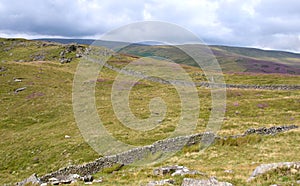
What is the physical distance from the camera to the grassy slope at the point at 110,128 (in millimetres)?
22797

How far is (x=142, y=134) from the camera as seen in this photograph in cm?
3425

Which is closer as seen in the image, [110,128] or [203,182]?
[203,182]

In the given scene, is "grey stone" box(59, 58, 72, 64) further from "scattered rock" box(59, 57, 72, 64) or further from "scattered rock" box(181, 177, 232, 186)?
"scattered rock" box(181, 177, 232, 186)

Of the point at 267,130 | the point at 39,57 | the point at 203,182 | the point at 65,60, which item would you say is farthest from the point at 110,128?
the point at 39,57

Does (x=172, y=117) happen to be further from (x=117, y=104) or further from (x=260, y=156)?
(x=260, y=156)

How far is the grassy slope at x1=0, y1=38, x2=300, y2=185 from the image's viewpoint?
22.8m

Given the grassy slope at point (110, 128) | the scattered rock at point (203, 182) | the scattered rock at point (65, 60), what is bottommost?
the grassy slope at point (110, 128)

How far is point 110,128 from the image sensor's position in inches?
1496

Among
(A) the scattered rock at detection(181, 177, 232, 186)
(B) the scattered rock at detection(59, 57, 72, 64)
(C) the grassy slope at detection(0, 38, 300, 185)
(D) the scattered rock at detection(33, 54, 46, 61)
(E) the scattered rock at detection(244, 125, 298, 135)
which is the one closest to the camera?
(A) the scattered rock at detection(181, 177, 232, 186)

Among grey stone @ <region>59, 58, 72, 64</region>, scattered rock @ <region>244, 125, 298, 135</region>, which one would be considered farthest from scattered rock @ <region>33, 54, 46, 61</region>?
scattered rock @ <region>244, 125, 298, 135</region>

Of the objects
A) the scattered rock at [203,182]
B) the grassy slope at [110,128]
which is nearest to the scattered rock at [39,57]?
the grassy slope at [110,128]

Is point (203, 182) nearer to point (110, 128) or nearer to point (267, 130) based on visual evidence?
point (267, 130)

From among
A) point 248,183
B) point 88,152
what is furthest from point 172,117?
point 248,183

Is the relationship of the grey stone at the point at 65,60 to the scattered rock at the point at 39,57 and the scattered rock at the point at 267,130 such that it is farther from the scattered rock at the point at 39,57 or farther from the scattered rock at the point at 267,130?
the scattered rock at the point at 267,130
